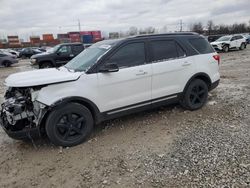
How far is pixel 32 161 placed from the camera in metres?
3.62

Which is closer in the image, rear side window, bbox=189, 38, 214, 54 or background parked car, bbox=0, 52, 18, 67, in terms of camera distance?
rear side window, bbox=189, 38, 214, 54

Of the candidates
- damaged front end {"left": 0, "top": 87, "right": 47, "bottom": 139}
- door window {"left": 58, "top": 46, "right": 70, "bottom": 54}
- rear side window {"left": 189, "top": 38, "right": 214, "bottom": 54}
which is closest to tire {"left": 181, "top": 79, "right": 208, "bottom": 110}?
rear side window {"left": 189, "top": 38, "right": 214, "bottom": 54}

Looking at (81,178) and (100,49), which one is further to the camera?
(100,49)

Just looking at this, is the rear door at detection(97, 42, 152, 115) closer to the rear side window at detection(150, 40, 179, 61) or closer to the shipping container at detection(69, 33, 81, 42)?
the rear side window at detection(150, 40, 179, 61)

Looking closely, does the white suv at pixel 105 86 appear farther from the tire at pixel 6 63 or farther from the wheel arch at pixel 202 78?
the tire at pixel 6 63

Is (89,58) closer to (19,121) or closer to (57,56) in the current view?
(19,121)

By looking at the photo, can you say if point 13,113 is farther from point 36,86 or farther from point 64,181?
point 64,181

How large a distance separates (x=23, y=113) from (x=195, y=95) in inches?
150

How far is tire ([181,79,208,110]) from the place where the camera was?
5.19 meters

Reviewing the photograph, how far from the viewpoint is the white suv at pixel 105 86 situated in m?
3.72

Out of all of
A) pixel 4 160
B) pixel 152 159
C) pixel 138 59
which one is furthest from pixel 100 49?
pixel 4 160

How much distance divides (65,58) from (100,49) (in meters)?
9.71

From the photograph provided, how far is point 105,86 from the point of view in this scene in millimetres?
4051

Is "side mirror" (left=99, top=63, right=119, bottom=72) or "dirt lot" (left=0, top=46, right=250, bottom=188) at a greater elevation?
"side mirror" (left=99, top=63, right=119, bottom=72)
